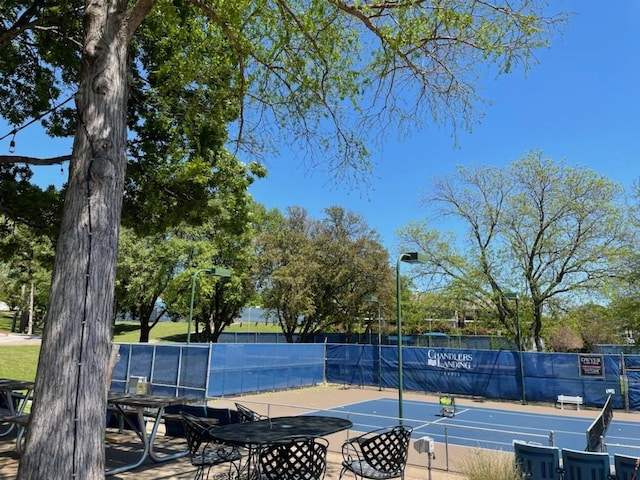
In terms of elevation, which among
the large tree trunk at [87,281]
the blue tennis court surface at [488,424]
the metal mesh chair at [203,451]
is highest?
the large tree trunk at [87,281]

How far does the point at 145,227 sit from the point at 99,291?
811 cm

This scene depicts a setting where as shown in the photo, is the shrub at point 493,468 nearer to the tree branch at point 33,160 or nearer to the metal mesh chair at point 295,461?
the metal mesh chair at point 295,461

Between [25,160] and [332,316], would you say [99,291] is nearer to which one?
[25,160]

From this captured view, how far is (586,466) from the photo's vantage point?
642 centimetres

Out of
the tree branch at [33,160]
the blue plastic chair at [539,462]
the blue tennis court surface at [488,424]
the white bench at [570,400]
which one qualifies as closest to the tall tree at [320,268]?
the blue tennis court surface at [488,424]

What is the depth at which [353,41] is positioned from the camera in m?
7.10

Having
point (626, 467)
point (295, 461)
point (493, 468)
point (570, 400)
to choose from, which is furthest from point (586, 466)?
point (570, 400)

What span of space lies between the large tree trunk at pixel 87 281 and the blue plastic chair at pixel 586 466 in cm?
584

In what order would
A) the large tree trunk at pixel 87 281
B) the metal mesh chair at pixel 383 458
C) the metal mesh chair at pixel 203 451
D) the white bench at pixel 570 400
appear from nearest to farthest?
1. the large tree trunk at pixel 87 281
2. the metal mesh chair at pixel 383 458
3. the metal mesh chair at pixel 203 451
4. the white bench at pixel 570 400

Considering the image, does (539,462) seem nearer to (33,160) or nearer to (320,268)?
(33,160)

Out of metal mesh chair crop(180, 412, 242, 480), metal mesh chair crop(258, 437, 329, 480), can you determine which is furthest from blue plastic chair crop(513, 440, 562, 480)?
metal mesh chair crop(180, 412, 242, 480)

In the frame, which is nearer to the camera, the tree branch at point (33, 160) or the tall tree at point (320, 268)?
the tree branch at point (33, 160)

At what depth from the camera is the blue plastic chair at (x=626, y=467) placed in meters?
5.98

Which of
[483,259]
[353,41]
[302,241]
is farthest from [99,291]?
[302,241]
